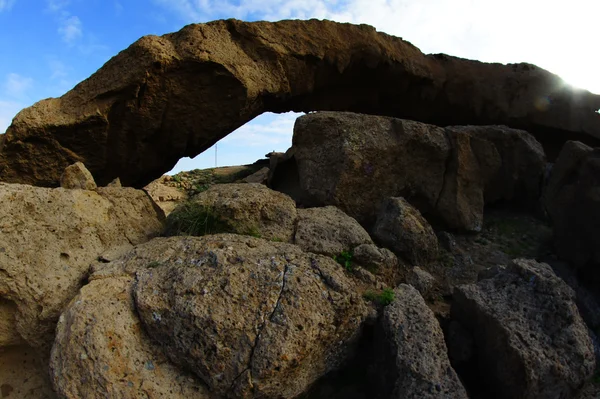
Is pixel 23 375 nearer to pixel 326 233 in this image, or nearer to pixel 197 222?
pixel 197 222

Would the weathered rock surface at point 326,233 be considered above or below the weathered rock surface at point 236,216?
below

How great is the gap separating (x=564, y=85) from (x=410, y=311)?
9.22 meters

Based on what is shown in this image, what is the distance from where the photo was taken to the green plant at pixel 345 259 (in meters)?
4.85

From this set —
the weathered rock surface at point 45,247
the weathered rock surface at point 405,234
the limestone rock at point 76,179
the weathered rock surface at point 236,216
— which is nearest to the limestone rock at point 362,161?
the weathered rock surface at point 405,234

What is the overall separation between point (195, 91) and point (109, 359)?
4.37 meters

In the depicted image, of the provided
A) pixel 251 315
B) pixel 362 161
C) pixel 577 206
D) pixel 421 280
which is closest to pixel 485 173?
pixel 577 206

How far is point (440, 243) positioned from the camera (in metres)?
6.83

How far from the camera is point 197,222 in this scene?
5035 mm

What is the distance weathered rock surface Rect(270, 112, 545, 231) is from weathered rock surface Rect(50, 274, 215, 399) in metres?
3.25

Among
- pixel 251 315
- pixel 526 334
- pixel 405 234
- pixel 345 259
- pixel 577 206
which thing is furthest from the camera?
pixel 577 206

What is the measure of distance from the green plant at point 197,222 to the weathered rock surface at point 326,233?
2.72 feet

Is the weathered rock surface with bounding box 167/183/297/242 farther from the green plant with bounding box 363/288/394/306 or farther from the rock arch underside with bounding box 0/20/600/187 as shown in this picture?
the rock arch underside with bounding box 0/20/600/187

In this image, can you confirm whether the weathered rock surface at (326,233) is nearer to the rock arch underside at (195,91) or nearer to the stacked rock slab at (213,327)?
the stacked rock slab at (213,327)

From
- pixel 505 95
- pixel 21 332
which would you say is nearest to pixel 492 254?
pixel 505 95
